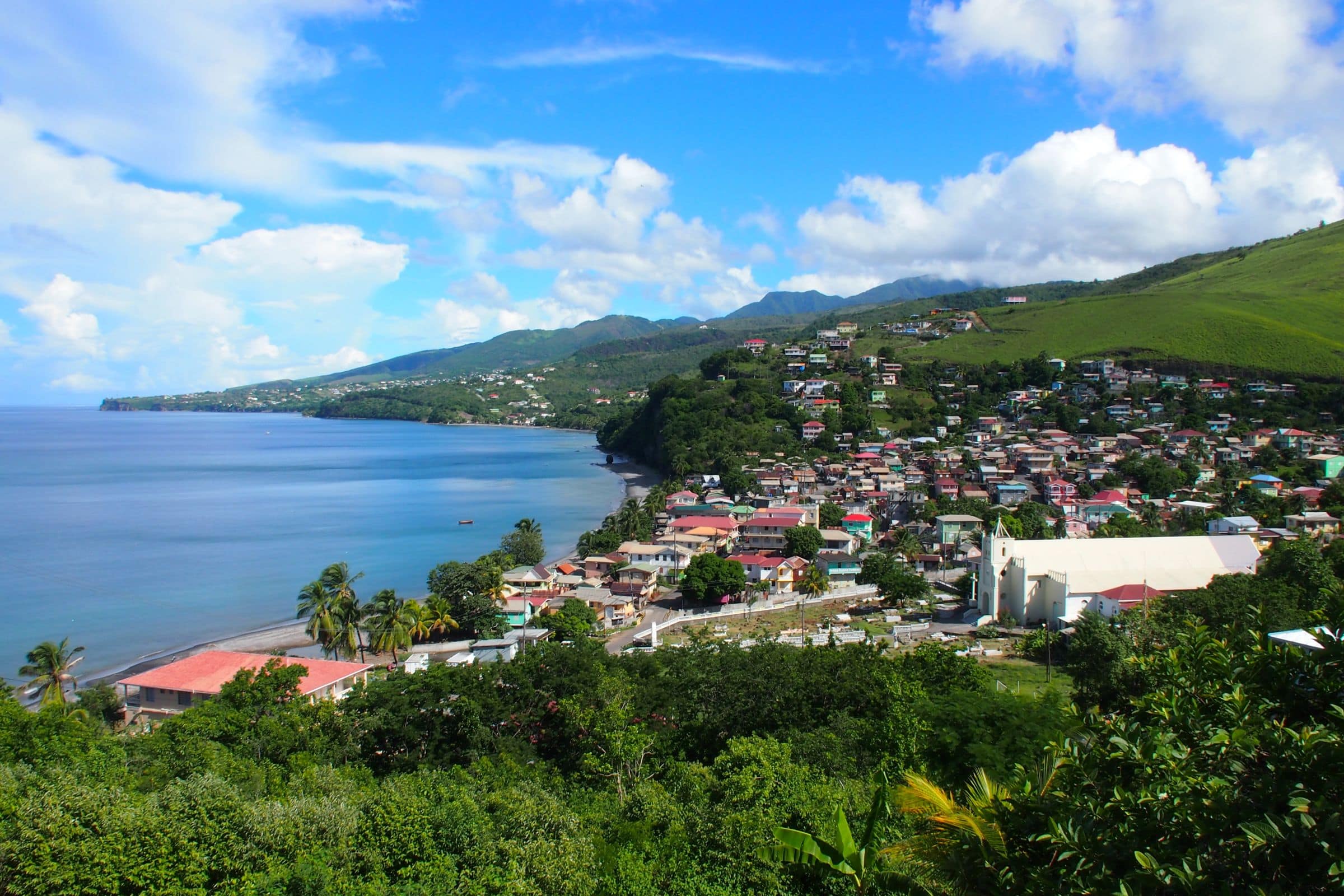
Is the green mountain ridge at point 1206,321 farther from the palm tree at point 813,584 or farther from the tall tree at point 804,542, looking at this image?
the palm tree at point 813,584

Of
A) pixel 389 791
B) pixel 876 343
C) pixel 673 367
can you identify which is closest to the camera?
pixel 389 791

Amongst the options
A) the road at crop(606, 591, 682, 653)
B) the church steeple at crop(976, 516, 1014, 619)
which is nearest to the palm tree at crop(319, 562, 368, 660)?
the road at crop(606, 591, 682, 653)

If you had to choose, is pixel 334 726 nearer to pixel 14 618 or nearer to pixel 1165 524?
pixel 14 618

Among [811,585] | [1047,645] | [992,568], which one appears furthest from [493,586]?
[1047,645]

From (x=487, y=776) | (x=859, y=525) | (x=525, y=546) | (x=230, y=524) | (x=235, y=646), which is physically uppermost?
(x=487, y=776)

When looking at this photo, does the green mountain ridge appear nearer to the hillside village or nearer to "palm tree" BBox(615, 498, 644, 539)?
the hillside village

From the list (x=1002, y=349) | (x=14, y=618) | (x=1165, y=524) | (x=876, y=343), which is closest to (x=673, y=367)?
(x=876, y=343)

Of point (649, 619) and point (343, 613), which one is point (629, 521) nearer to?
point (649, 619)
